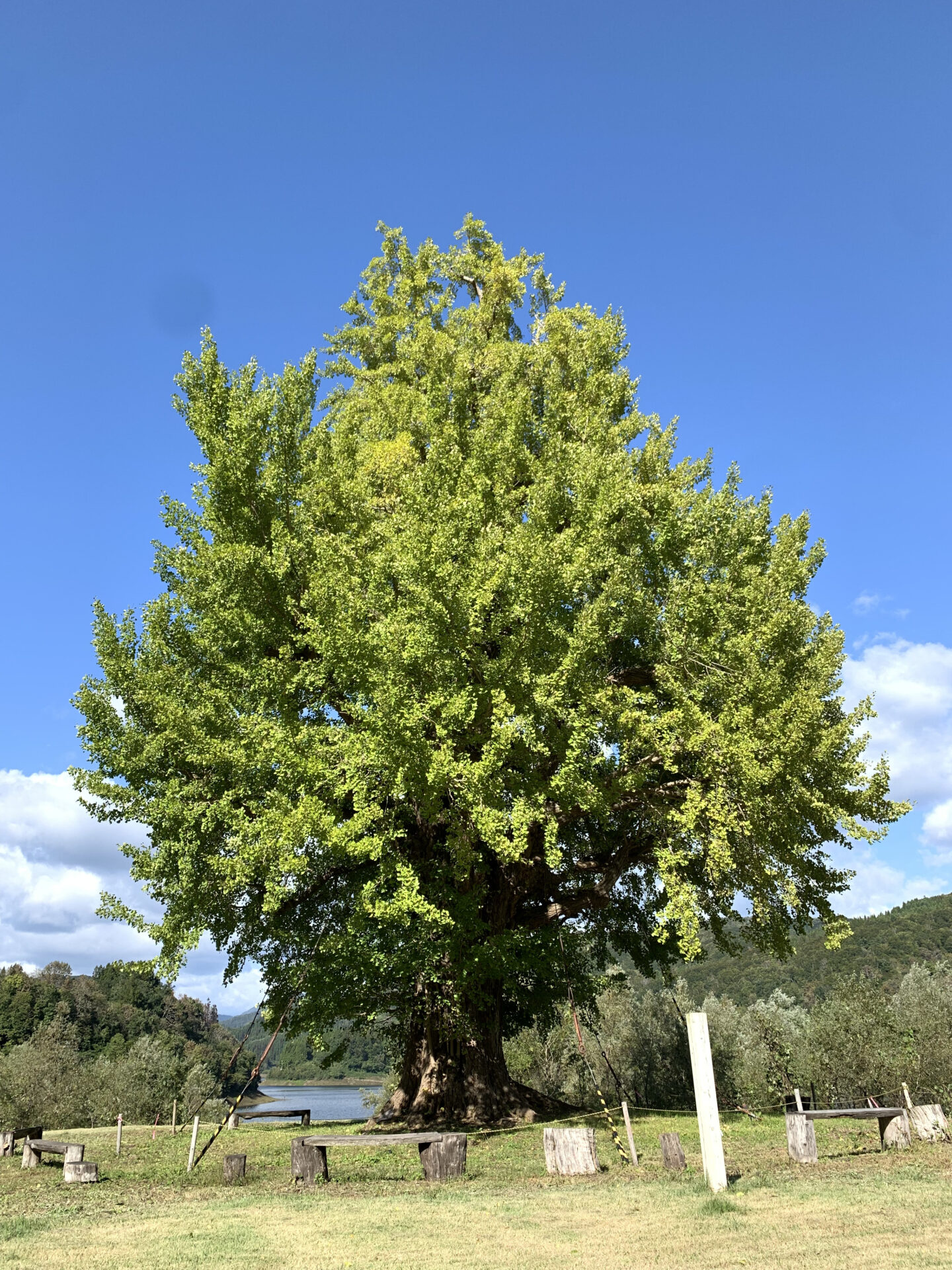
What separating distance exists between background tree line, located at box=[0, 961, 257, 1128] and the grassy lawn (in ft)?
12.6

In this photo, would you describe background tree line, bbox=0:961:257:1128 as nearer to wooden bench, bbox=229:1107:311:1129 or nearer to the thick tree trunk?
wooden bench, bbox=229:1107:311:1129

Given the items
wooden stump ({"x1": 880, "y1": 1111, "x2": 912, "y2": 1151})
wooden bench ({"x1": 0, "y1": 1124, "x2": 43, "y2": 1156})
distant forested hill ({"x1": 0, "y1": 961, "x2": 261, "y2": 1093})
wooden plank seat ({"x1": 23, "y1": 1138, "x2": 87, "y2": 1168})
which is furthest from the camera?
distant forested hill ({"x1": 0, "y1": 961, "x2": 261, "y2": 1093})

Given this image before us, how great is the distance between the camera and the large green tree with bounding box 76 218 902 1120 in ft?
46.0

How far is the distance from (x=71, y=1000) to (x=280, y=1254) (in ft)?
267

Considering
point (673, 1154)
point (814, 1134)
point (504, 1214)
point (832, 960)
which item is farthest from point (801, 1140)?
point (832, 960)

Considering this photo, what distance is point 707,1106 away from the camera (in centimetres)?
926

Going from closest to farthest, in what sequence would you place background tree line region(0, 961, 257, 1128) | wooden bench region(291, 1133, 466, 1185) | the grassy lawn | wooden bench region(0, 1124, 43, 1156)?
the grassy lawn → wooden bench region(291, 1133, 466, 1185) → wooden bench region(0, 1124, 43, 1156) → background tree line region(0, 961, 257, 1128)

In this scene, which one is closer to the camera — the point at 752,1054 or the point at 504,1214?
the point at 504,1214

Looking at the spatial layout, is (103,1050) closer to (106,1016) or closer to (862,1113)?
(106,1016)

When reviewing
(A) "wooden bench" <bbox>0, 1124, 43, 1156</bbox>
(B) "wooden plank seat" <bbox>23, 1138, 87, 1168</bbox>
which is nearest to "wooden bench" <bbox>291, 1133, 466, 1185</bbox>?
(B) "wooden plank seat" <bbox>23, 1138, 87, 1168</bbox>

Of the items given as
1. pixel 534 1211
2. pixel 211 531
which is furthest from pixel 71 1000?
pixel 534 1211

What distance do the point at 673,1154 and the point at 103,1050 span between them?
7292 cm

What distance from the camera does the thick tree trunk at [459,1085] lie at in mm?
17062

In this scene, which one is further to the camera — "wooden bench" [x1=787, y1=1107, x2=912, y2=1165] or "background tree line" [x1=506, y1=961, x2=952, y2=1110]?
"background tree line" [x1=506, y1=961, x2=952, y2=1110]
